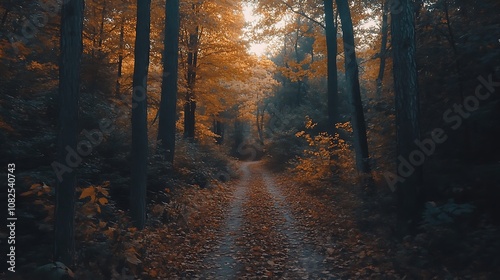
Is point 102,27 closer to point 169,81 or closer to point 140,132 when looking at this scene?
point 169,81

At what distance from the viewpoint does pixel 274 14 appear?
16.6 meters

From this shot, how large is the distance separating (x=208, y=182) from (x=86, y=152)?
6442 millimetres

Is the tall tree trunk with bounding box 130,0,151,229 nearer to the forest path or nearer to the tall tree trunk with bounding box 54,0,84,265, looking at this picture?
the forest path

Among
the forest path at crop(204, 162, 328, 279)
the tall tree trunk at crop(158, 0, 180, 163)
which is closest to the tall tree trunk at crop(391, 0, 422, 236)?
the forest path at crop(204, 162, 328, 279)

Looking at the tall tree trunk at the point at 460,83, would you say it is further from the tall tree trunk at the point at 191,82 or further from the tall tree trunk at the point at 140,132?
the tall tree trunk at the point at 191,82

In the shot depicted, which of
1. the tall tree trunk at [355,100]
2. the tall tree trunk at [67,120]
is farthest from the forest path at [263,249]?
the tall tree trunk at [355,100]

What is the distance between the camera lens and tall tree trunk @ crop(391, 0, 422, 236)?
7.64m

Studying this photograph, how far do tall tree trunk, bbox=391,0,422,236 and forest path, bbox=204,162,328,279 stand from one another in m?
2.14

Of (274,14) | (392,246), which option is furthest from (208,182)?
(392,246)

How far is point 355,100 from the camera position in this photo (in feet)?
39.5

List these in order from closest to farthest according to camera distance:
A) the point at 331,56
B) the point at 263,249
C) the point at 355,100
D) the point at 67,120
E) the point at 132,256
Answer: the point at 67,120
the point at 132,256
the point at 263,249
the point at 355,100
the point at 331,56

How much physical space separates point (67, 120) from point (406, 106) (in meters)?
6.33

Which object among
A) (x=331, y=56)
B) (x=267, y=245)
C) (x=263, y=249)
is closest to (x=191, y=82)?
(x=331, y=56)

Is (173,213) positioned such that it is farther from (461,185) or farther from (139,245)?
(461,185)
